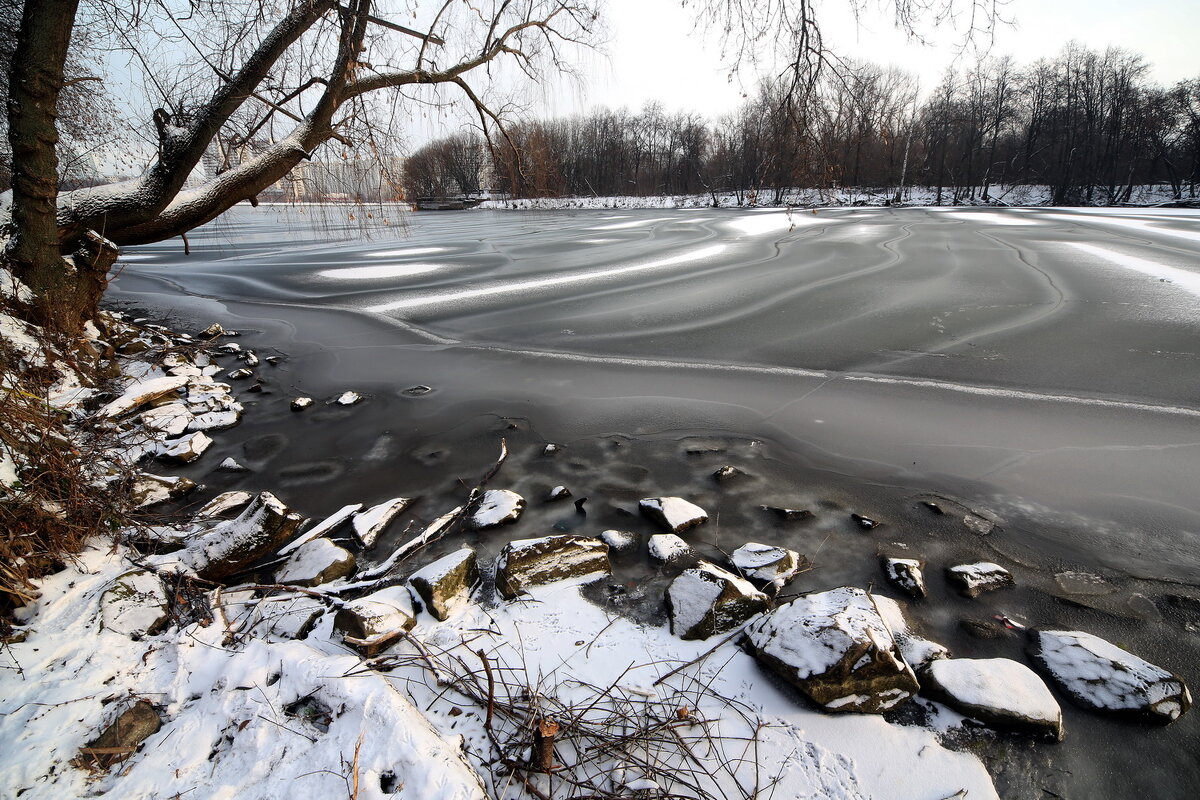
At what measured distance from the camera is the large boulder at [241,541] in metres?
2.62

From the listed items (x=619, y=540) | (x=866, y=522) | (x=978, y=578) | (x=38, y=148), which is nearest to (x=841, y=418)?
(x=866, y=522)

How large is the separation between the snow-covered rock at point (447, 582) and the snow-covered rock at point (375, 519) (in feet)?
1.88

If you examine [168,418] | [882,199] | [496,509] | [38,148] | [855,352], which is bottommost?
[496,509]

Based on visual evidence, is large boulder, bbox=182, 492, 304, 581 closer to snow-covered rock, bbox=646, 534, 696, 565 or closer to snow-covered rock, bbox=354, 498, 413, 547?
snow-covered rock, bbox=354, 498, 413, 547

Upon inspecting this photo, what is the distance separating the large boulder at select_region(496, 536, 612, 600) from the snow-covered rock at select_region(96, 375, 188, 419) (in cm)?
377

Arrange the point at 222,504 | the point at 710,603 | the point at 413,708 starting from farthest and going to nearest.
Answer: the point at 222,504, the point at 710,603, the point at 413,708

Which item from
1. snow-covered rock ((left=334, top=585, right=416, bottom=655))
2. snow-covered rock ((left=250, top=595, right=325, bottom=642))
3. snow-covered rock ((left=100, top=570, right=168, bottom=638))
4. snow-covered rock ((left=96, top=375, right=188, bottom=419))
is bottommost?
snow-covered rock ((left=250, top=595, right=325, bottom=642))

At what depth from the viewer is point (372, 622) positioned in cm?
207

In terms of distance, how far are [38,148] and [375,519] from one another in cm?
517

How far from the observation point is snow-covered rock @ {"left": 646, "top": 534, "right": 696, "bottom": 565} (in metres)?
2.72

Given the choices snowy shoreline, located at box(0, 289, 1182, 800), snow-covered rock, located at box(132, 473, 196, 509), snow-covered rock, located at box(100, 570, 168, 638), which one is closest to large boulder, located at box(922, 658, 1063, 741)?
snowy shoreline, located at box(0, 289, 1182, 800)

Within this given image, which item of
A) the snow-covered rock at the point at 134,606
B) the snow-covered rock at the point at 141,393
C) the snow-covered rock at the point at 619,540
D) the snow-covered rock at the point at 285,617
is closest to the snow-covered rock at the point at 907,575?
the snow-covered rock at the point at 619,540

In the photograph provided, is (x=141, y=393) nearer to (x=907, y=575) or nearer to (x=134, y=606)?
(x=134, y=606)

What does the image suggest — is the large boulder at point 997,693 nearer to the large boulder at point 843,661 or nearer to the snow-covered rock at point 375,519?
the large boulder at point 843,661
